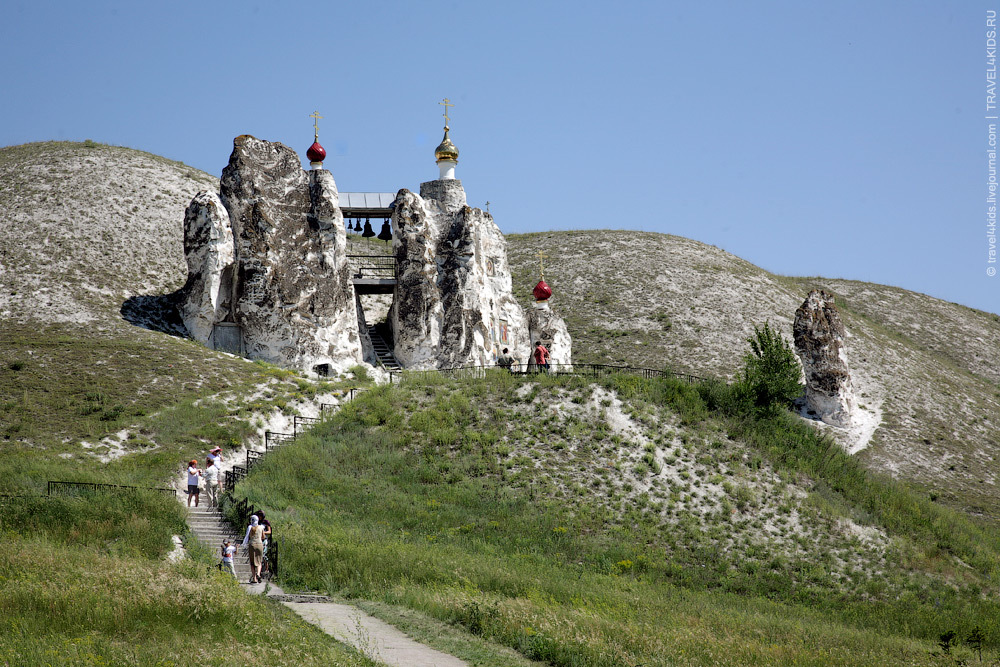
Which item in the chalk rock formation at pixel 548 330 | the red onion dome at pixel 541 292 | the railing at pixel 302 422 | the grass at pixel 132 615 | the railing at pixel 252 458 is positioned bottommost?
the grass at pixel 132 615

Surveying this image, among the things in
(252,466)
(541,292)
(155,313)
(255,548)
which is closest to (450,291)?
(541,292)

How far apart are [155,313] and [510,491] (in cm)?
2375

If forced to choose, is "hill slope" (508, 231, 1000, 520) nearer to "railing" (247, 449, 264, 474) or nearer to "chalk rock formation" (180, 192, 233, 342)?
"chalk rock formation" (180, 192, 233, 342)

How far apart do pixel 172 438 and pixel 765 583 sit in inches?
833

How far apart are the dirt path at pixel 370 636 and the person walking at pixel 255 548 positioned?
220 centimetres

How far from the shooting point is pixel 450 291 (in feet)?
153

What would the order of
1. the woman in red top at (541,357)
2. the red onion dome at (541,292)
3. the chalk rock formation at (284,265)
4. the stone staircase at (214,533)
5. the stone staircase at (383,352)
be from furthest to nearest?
the stone staircase at (383,352)
the red onion dome at (541,292)
the chalk rock formation at (284,265)
the woman in red top at (541,357)
the stone staircase at (214,533)

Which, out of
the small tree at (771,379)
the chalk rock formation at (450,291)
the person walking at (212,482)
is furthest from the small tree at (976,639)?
the chalk rock formation at (450,291)

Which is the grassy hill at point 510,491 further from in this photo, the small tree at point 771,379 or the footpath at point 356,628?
the small tree at point 771,379

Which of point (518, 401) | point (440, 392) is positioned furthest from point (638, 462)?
point (440, 392)

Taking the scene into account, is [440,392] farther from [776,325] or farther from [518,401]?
[776,325]

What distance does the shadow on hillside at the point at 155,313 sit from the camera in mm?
46844

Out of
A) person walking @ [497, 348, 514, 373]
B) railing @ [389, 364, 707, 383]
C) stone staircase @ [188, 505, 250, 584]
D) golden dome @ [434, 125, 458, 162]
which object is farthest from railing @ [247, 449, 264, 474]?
golden dome @ [434, 125, 458, 162]

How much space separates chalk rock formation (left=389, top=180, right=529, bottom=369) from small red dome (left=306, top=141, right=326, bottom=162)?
17.8ft
